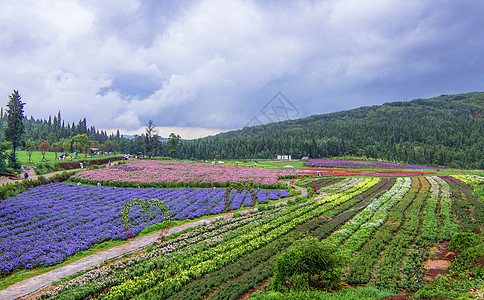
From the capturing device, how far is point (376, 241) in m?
14.1

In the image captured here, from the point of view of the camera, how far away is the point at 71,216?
19.2m

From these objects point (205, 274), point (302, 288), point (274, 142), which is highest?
point (274, 142)

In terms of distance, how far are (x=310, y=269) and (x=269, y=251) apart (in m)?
4.05

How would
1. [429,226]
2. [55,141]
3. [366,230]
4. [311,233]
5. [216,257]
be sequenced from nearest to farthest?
[216,257] < [311,233] < [366,230] < [429,226] < [55,141]

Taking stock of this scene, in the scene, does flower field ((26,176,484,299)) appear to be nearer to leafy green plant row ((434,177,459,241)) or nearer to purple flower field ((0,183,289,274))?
leafy green plant row ((434,177,459,241))

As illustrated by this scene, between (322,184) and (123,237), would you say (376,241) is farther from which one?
(322,184)

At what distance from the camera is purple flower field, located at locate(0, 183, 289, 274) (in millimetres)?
13180

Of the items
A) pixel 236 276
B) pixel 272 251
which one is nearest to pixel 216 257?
pixel 236 276

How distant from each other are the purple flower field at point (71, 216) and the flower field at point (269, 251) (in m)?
3.61

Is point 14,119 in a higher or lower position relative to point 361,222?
higher

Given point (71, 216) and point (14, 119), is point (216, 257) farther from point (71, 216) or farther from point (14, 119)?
point (14, 119)

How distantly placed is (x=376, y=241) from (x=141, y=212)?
57.2 feet

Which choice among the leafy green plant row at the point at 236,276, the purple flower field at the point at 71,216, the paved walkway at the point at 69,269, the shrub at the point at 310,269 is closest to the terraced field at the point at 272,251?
the leafy green plant row at the point at 236,276

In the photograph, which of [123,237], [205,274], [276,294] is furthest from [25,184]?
[276,294]
